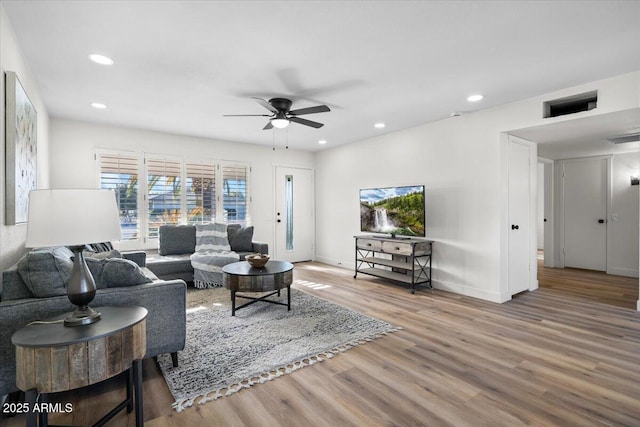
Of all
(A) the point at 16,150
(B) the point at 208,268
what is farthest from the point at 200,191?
(A) the point at 16,150

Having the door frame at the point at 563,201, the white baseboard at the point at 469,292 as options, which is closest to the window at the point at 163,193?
the white baseboard at the point at 469,292

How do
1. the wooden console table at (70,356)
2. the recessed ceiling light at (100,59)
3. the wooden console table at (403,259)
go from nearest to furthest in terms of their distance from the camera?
the wooden console table at (70,356)
the recessed ceiling light at (100,59)
the wooden console table at (403,259)

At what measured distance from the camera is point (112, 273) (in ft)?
7.07

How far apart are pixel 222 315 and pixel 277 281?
75 cm

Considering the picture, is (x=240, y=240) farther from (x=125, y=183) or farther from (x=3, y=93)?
(x=3, y=93)

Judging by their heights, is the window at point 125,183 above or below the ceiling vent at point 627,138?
below

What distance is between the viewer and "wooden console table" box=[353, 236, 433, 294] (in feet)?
14.8

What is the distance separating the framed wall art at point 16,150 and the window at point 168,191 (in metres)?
2.19

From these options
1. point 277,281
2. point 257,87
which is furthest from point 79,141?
point 277,281

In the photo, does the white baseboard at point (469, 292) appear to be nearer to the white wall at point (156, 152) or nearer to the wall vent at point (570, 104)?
the wall vent at point (570, 104)

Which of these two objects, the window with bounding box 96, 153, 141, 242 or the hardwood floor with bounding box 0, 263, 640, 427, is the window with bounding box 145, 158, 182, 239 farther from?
the hardwood floor with bounding box 0, 263, 640, 427

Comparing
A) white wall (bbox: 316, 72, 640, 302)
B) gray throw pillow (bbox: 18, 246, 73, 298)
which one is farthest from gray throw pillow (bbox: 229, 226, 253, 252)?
gray throw pillow (bbox: 18, 246, 73, 298)

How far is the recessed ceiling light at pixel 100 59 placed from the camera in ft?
8.96

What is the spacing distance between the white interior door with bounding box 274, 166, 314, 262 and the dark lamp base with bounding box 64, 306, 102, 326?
4997 mm
